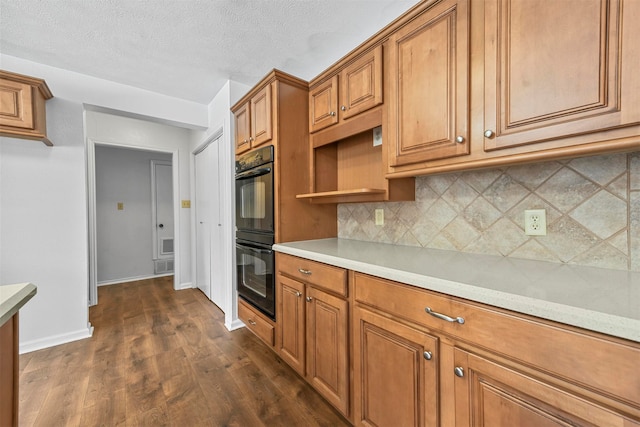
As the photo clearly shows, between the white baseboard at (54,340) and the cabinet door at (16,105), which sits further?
the white baseboard at (54,340)

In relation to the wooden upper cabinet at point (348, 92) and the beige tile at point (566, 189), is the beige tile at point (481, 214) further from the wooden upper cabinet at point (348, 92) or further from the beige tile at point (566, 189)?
the wooden upper cabinet at point (348, 92)

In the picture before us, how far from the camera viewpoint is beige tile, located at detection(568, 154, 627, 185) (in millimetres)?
990

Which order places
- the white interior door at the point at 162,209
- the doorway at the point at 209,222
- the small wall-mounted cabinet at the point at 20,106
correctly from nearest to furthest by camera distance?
the small wall-mounted cabinet at the point at 20,106, the doorway at the point at 209,222, the white interior door at the point at 162,209

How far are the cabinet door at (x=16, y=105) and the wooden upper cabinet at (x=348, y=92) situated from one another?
214 cm

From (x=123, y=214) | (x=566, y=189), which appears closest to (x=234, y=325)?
(x=566, y=189)

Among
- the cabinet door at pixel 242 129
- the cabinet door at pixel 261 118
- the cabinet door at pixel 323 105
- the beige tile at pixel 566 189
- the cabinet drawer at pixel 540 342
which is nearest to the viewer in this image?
the cabinet drawer at pixel 540 342

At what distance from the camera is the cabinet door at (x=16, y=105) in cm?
193

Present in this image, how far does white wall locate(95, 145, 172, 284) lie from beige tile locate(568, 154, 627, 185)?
4.76m

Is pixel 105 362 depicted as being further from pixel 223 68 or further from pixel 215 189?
pixel 223 68

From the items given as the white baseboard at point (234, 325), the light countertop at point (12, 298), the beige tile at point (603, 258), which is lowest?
the white baseboard at point (234, 325)

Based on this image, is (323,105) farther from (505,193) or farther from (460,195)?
(505,193)

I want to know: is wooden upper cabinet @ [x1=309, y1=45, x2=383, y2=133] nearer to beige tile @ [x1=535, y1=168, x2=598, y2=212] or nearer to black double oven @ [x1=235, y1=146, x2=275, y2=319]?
black double oven @ [x1=235, y1=146, x2=275, y2=319]

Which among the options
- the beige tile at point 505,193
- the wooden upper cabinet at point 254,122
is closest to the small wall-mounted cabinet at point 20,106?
the wooden upper cabinet at point 254,122

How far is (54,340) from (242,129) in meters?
2.50
